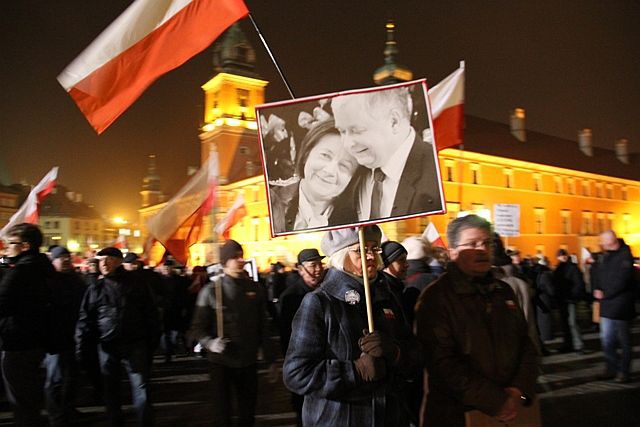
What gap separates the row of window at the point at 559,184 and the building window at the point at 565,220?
2.19 meters

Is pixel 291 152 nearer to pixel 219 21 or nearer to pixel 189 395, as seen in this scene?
pixel 219 21

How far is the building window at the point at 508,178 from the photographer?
57.0 m

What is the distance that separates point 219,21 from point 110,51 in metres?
0.78

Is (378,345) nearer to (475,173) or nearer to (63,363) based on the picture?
(63,363)

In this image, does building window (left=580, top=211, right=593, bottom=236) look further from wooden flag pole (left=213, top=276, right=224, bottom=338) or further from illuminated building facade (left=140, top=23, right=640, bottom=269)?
wooden flag pole (left=213, top=276, right=224, bottom=338)

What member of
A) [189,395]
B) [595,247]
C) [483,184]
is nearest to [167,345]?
[189,395]

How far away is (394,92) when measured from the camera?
10.5ft

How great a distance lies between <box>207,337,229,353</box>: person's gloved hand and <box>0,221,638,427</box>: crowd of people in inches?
0.4

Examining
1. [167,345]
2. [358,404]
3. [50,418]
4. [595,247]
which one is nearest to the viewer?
[358,404]

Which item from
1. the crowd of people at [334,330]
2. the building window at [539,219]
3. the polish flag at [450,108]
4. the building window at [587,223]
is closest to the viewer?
the crowd of people at [334,330]

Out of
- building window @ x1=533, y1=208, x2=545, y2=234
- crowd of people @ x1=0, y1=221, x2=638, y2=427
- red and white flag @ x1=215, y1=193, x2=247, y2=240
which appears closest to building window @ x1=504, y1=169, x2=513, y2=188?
building window @ x1=533, y1=208, x2=545, y2=234

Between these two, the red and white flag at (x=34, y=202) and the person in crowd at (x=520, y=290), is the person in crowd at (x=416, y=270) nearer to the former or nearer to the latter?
the person in crowd at (x=520, y=290)

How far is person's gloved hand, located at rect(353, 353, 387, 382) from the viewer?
299 cm

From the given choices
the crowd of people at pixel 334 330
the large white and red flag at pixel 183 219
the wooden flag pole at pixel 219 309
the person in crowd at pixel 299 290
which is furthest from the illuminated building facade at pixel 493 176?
the wooden flag pole at pixel 219 309
